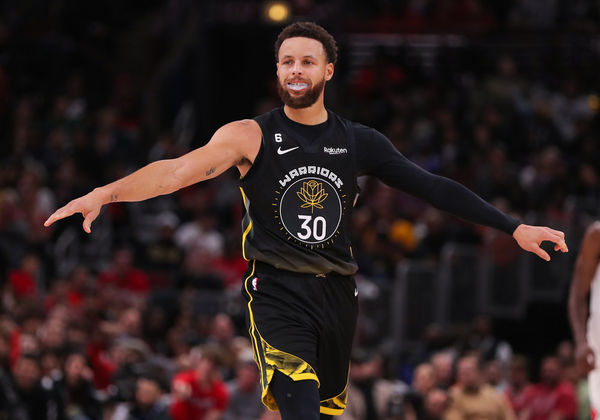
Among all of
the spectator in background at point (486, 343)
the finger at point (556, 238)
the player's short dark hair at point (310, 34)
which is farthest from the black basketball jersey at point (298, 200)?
the spectator in background at point (486, 343)

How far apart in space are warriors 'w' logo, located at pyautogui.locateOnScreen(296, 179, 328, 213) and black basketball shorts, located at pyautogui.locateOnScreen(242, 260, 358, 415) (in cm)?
37

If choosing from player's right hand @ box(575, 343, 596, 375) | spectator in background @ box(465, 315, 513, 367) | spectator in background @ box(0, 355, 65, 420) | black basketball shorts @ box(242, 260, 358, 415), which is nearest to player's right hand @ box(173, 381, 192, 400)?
spectator in background @ box(0, 355, 65, 420)

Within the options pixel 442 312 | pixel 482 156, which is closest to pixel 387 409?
pixel 442 312

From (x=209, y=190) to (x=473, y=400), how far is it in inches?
262

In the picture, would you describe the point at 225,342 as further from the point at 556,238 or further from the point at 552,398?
the point at 556,238

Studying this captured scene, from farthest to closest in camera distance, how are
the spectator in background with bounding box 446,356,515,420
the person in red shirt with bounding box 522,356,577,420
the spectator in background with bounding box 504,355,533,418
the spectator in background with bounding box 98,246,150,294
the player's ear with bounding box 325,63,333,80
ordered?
the spectator in background with bounding box 98,246,150,294, the spectator in background with bounding box 504,355,533,418, the person in red shirt with bounding box 522,356,577,420, the spectator in background with bounding box 446,356,515,420, the player's ear with bounding box 325,63,333,80

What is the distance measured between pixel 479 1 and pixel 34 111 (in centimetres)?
867

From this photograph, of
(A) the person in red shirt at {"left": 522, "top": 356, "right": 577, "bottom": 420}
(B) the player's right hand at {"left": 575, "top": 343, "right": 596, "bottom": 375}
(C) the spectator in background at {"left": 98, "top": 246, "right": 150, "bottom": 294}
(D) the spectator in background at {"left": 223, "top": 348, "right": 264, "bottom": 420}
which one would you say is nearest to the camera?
(B) the player's right hand at {"left": 575, "top": 343, "right": 596, "bottom": 375}

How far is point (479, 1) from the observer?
22.3m

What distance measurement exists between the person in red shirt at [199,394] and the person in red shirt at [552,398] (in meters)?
3.38

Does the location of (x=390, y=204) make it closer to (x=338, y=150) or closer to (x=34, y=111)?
(x=34, y=111)

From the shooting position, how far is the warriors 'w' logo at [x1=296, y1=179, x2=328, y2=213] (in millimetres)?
6031

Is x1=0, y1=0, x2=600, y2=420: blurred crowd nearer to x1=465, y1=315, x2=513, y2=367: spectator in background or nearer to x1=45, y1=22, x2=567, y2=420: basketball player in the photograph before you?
x1=465, y1=315, x2=513, y2=367: spectator in background

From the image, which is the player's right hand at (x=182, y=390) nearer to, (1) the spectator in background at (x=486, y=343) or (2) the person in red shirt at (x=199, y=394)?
(2) the person in red shirt at (x=199, y=394)
